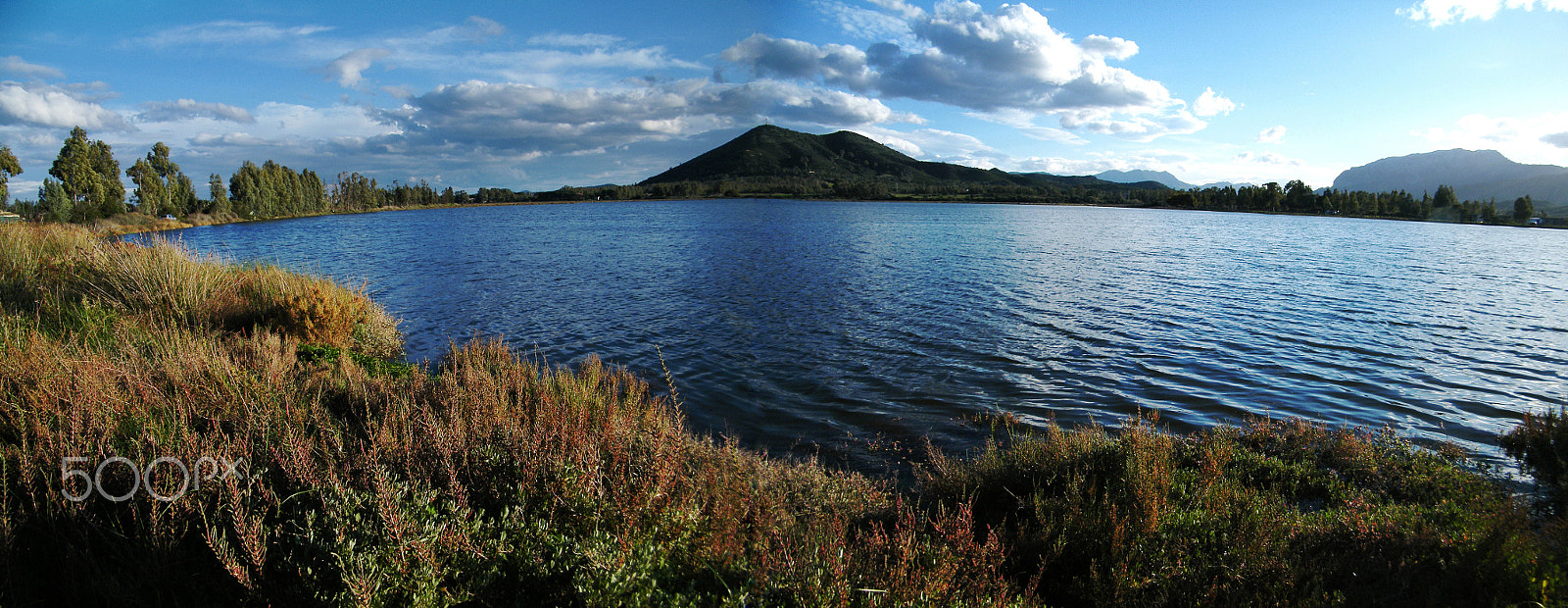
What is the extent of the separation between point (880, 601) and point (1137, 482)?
3311mm

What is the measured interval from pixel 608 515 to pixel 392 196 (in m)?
181

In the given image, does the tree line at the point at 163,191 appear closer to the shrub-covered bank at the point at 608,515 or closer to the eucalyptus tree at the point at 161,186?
the eucalyptus tree at the point at 161,186

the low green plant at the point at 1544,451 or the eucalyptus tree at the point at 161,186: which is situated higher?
the eucalyptus tree at the point at 161,186

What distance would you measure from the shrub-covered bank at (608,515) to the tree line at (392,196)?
28.7m

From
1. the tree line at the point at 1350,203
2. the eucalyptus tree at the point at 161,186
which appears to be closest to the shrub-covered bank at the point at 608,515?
the eucalyptus tree at the point at 161,186

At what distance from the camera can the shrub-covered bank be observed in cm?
326

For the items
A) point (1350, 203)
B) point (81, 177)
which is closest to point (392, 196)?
point (81, 177)

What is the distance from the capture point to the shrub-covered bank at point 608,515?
3258mm

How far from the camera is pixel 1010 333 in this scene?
15578 millimetres

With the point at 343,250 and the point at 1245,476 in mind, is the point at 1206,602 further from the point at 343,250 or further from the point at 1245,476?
the point at 343,250

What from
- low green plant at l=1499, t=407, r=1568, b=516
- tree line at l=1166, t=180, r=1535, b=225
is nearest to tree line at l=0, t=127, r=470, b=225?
low green plant at l=1499, t=407, r=1568, b=516

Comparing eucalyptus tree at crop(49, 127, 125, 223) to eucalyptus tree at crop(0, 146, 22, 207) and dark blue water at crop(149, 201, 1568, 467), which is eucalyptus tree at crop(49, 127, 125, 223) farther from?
dark blue water at crop(149, 201, 1568, 467)

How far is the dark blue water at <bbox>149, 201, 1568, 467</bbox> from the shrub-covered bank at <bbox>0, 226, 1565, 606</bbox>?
321 centimetres

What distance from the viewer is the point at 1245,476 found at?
21.8ft
